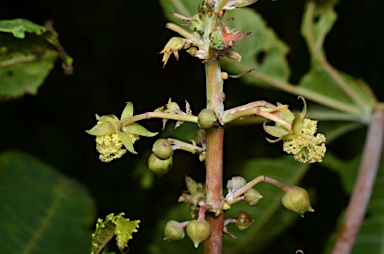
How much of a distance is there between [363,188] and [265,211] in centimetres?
35

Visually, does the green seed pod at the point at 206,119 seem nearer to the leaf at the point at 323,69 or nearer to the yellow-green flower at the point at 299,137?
the yellow-green flower at the point at 299,137

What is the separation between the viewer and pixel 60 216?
86.1 inches

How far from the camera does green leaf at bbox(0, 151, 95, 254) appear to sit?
2.05 meters

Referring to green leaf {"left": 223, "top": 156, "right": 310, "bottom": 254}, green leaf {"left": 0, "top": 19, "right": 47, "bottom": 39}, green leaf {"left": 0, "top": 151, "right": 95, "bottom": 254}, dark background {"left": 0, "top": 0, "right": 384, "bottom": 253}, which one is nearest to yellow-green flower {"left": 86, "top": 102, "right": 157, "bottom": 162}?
green leaf {"left": 0, "top": 19, "right": 47, "bottom": 39}

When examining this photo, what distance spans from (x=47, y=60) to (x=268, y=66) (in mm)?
814

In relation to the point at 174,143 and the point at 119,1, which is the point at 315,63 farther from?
the point at 174,143

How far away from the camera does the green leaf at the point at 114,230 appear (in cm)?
122

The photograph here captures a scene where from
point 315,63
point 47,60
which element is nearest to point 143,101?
point 315,63

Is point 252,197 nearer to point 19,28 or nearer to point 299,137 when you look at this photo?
point 299,137

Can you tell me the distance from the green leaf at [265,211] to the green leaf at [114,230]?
106 cm

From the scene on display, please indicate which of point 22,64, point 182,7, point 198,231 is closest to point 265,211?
point 182,7

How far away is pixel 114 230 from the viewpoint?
125 cm

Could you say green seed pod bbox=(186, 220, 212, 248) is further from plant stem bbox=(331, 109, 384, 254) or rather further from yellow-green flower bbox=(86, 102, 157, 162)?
plant stem bbox=(331, 109, 384, 254)

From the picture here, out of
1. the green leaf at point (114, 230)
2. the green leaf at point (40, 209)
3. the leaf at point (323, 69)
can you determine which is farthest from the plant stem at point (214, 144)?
the leaf at point (323, 69)
